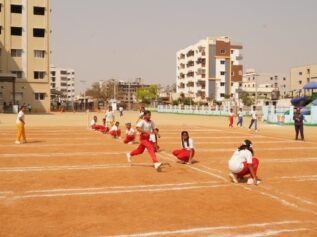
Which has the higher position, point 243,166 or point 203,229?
point 243,166

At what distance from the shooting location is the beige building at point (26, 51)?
59.4 meters

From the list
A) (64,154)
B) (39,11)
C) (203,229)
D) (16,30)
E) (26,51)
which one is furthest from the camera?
(39,11)

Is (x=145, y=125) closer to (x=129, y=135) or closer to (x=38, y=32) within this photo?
(x=129, y=135)

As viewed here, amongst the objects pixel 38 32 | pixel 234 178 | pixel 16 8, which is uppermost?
pixel 16 8

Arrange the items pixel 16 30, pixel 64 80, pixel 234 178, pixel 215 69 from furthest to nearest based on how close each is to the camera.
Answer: pixel 64 80 → pixel 215 69 → pixel 16 30 → pixel 234 178

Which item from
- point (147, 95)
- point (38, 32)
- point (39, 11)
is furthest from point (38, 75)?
point (147, 95)

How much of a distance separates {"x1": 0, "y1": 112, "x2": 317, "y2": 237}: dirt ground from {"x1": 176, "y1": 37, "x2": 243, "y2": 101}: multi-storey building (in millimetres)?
85460

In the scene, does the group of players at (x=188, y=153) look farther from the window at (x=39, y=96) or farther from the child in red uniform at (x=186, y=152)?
the window at (x=39, y=96)

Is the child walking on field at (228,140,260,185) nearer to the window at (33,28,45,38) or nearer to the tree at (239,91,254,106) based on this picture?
the window at (33,28,45,38)

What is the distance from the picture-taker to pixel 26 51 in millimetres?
60500

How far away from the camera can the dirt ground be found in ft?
19.2

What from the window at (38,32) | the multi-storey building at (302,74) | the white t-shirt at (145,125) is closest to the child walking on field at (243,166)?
the white t-shirt at (145,125)

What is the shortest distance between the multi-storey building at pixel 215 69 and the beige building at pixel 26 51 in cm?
4600

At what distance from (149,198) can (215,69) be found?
3679 inches
